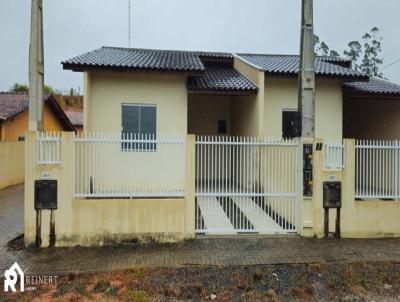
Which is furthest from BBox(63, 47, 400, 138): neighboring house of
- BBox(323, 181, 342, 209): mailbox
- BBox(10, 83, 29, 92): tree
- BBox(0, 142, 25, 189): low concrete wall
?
BBox(10, 83, 29, 92): tree

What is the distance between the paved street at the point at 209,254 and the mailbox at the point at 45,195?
80 cm

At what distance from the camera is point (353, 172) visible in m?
7.24

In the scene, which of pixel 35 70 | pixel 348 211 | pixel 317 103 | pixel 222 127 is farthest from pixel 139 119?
pixel 348 211

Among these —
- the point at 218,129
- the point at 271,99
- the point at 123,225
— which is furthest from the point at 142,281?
the point at 218,129

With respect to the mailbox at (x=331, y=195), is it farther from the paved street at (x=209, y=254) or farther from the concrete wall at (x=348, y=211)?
the paved street at (x=209, y=254)

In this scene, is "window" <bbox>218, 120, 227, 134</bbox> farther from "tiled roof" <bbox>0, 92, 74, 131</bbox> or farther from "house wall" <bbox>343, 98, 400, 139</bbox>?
"tiled roof" <bbox>0, 92, 74, 131</bbox>

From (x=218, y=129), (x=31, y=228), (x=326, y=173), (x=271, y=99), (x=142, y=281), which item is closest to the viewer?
(x=142, y=281)

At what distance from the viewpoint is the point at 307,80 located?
24.2 ft

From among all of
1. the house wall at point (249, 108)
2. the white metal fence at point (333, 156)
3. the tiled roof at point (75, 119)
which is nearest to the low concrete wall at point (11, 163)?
the house wall at point (249, 108)

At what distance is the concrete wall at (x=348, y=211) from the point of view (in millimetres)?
7199

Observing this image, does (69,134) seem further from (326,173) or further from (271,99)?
(271,99)

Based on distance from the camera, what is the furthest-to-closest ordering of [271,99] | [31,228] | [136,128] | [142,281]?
[271,99]
[136,128]
[31,228]
[142,281]

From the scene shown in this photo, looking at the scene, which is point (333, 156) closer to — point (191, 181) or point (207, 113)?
point (191, 181)

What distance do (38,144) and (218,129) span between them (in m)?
8.03
